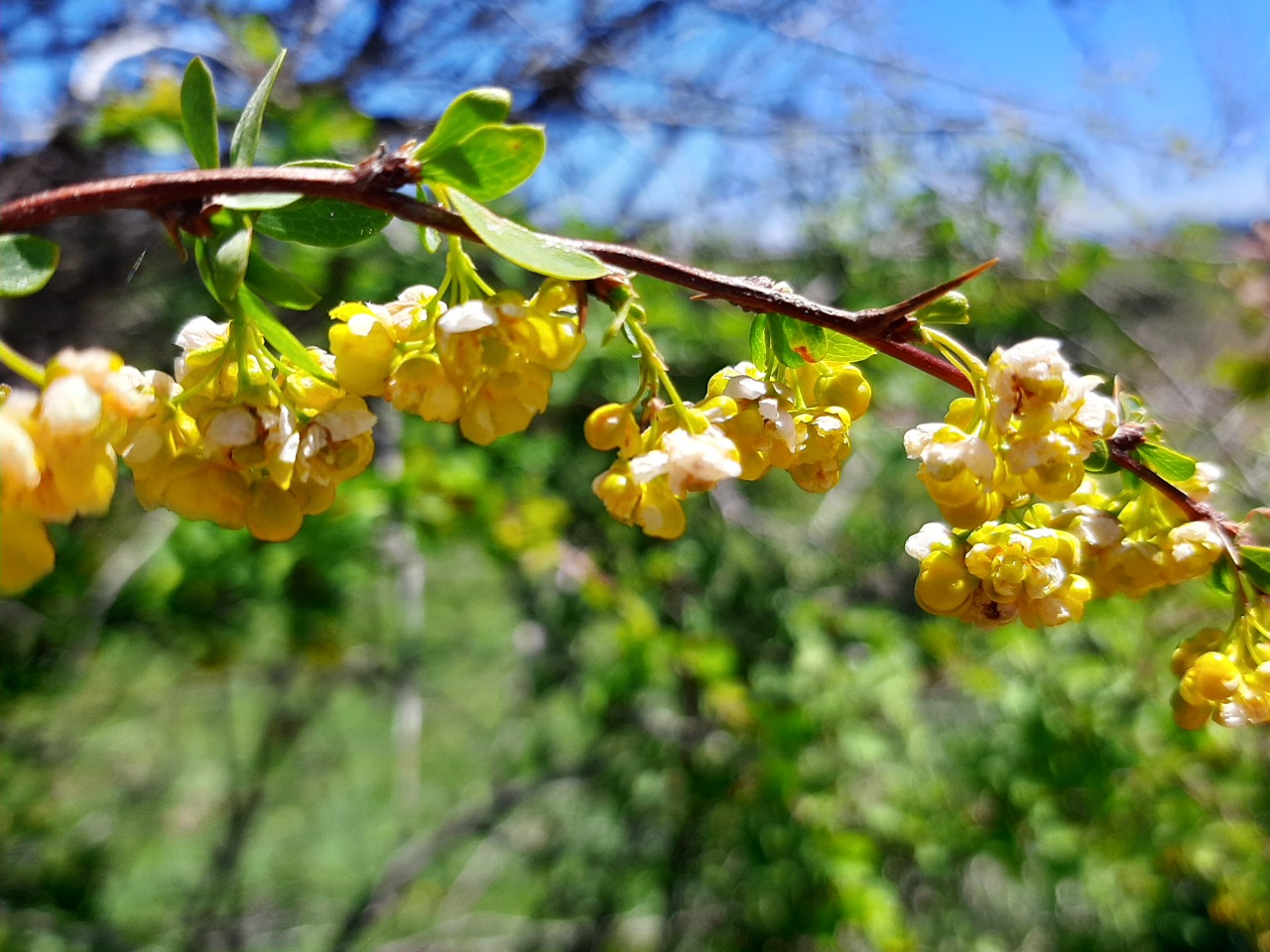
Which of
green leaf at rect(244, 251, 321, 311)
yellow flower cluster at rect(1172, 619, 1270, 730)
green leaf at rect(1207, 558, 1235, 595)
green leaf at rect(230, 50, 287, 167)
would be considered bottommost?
yellow flower cluster at rect(1172, 619, 1270, 730)

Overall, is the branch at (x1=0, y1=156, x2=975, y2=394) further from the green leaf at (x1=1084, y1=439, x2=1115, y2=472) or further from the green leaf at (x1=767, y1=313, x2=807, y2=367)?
the green leaf at (x1=1084, y1=439, x2=1115, y2=472)

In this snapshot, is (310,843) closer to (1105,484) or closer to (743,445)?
(1105,484)

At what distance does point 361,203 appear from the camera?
0.55 metres

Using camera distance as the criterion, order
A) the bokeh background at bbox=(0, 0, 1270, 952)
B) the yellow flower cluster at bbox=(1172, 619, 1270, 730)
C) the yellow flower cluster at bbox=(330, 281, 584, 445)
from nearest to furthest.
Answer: the yellow flower cluster at bbox=(330, 281, 584, 445), the yellow flower cluster at bbox=(1172, 619, 1270, 730), the bokeh background at bbox=(0, 0, 1270, 952)

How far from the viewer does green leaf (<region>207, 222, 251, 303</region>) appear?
0.56 meters

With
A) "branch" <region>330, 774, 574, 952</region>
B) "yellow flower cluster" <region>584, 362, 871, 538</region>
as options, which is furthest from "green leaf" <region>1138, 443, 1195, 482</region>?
"branch" <region>330, 774, 574, 952</region>

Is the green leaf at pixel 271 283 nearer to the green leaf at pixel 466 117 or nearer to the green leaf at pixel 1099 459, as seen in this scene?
the green leaf at pixel 466 117

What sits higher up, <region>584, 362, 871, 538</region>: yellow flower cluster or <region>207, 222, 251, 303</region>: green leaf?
<region>207, 222, 251, 303</region>: green leaf

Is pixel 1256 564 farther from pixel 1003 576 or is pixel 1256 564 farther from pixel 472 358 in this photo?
pixel 472 358

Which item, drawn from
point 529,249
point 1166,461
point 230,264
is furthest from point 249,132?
point 1166,461

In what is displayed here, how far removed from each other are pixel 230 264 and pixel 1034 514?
62 cm

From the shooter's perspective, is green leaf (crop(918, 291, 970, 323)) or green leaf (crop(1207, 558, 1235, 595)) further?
green leaf (crop(1207, 558, 1235, 595))

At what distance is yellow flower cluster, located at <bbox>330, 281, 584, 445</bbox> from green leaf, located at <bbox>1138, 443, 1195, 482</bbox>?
46cm

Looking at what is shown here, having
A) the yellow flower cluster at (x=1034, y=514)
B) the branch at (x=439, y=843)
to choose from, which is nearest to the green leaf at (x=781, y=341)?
the yellow flower cluster at (x=1034, y=514)
